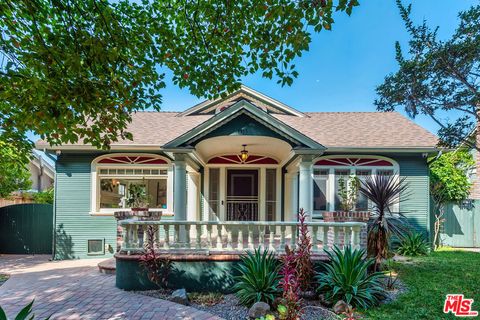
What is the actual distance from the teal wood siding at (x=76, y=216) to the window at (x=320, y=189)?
6.77 metres

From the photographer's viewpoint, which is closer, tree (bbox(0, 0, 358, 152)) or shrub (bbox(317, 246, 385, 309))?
tree (bbox(0, 0, 358, 152))

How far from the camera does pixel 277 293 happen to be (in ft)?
18.1

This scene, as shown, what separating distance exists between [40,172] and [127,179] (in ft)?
45.1

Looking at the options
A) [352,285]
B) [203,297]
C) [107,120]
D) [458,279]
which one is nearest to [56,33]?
[107,120]

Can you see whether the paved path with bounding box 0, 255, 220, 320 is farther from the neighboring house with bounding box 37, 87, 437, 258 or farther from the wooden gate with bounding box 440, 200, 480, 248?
the wooden gate with bounding box 440, 200, 480, 248

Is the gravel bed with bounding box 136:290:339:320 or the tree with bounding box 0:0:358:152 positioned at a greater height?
the tree with bounding box 0:0:358:152

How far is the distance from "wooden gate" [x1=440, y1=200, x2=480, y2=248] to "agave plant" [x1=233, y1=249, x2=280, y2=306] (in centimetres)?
967

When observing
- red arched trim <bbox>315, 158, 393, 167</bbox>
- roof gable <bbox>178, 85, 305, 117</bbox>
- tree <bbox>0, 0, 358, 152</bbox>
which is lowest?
red arched trim <bbox>315, 158, 393, 167</bbox>

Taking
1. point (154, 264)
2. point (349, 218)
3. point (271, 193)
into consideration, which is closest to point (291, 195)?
point (271, 193)

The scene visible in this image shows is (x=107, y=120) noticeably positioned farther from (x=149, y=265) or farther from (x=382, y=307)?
(x=382, y=307)

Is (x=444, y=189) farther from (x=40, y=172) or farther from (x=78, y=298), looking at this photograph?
(x=40, y=172)

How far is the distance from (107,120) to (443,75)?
20.1 ft

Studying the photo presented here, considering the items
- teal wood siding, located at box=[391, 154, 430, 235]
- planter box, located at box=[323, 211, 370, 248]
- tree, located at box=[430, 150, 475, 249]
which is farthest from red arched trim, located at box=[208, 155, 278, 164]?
tree, located at box=[430, 150, 475, 249]

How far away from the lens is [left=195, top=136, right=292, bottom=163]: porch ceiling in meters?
7.86
